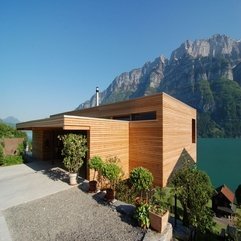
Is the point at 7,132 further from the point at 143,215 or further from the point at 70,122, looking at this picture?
the point at 143,215

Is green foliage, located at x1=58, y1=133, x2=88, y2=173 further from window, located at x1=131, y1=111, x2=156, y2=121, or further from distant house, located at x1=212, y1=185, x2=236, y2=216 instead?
distant house, located at x1=212, y1=185, x2=236, y2=216

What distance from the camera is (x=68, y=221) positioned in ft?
24.1

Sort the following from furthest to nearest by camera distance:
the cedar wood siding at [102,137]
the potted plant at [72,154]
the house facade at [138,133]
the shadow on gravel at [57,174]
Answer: the house facade at [138,133]
the shadow on gravel at [57,174]
the cedar wood siding at [102,137]
the potted plant at [72,154]

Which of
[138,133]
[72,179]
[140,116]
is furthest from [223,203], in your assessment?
[72,179]

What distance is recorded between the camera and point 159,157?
13789mm

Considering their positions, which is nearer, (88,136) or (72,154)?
(72,154)

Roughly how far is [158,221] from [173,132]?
946 centimetres

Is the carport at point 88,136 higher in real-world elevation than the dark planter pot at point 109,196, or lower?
higher

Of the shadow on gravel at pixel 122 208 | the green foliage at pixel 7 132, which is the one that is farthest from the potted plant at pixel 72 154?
the green foliage at pixel 7 132

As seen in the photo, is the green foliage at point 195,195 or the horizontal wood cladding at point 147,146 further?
the horizontal wood cladding at point 147,146

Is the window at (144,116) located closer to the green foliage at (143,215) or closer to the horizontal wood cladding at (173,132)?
the horizontal wood cladding at (173,132)

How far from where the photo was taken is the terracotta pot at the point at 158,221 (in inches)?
268

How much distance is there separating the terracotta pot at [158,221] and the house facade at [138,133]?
17.9 ft

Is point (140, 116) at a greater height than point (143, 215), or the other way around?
point (140, 116)
